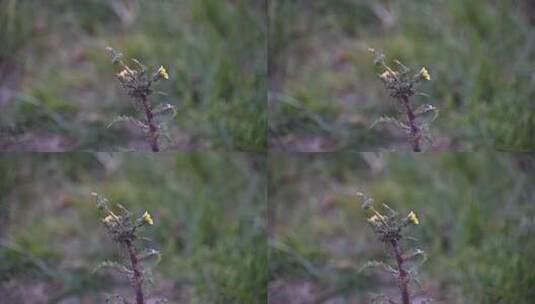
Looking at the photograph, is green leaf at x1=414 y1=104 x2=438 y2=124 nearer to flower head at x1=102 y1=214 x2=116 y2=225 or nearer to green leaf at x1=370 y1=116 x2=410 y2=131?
green leaf at x1=370 y1=116 x2=410 y2=131

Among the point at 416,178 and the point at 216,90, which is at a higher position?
the point at 216,90

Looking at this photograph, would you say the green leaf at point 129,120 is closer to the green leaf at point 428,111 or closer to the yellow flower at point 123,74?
the yellow flower at point 123,74

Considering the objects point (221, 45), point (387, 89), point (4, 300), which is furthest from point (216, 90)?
point (4, 300)

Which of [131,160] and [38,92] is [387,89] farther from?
[38,92]

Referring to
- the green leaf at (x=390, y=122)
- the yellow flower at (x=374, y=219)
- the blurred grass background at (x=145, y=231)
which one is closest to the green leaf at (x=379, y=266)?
the yellow flower at (x=374, y=219)

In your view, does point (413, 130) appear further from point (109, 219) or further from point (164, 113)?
point (109, 219)

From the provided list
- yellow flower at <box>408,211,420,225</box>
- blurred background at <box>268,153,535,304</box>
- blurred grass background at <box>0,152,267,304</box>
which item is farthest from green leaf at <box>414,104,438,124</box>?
blurred grass background at <box>0,152,267,304</box>
